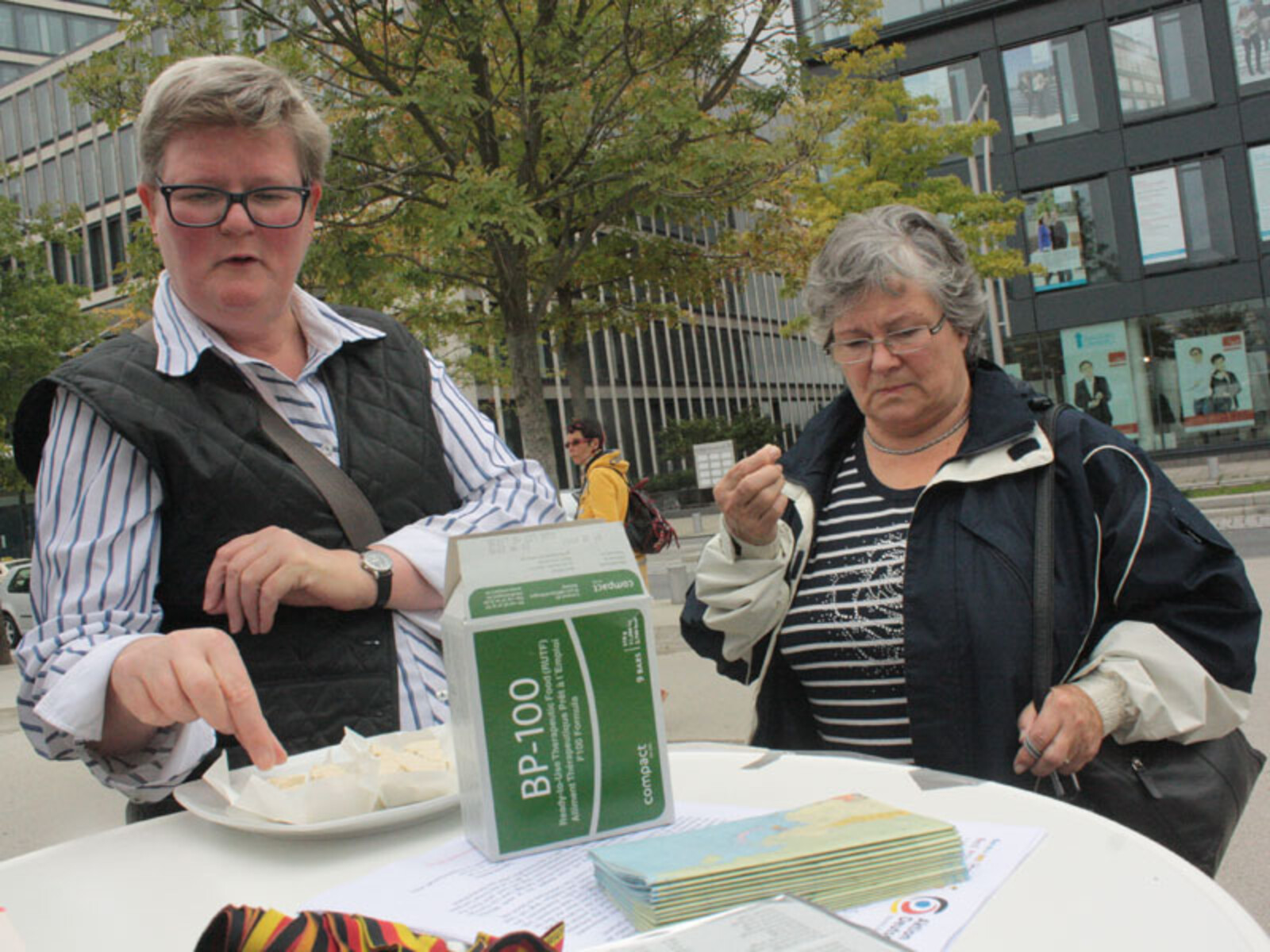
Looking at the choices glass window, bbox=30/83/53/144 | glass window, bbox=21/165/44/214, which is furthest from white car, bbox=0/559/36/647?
glass window, bbox=30/83/53/144

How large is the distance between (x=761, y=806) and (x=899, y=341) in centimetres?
137

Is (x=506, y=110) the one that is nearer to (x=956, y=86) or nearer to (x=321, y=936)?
(x=321, y=936)

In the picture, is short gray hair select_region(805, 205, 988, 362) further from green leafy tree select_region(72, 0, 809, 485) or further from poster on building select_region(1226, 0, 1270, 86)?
poster on building select_region(1226, 0, 1270, 86)

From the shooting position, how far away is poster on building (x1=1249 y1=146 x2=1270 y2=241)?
22.4 meters

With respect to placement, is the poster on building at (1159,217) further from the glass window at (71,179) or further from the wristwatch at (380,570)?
the glass window at (71,179)

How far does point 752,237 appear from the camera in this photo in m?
14.3

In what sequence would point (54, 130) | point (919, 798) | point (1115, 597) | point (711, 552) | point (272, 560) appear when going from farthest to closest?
point (54, 130), point (711, 552), point (1115, 597), point (272, 560), point (919, 798)

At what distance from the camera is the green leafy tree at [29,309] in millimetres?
16719

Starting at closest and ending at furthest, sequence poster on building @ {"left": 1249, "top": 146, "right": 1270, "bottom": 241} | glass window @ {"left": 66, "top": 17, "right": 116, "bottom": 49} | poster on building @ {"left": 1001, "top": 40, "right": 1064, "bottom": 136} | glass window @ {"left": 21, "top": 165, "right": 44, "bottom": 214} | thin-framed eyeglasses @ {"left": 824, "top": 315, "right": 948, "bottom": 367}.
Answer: thin-framed eyeglasses @ {"left": 824, "top": 315, "right": 948, "bottom": 367} → poster on building @ {"left": 1249, "top": 146, "right": 1270, "bottom": 241} → poster on building @ {"left": 1001, "top": 40, "right": 1064, "bottom": 136} → glass window @ {"left": 21, "top": 165, "right": 44, "bottom": 214} → glass window @ {"left": 66, "top": 17, "right": 116, "bottom": 49}

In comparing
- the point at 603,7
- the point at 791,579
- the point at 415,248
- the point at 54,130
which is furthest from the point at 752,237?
the point at 54,130

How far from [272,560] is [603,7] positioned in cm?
740

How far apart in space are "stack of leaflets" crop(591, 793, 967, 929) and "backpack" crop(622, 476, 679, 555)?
6.70 m

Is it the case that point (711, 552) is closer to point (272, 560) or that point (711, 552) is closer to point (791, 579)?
point (791, 579)

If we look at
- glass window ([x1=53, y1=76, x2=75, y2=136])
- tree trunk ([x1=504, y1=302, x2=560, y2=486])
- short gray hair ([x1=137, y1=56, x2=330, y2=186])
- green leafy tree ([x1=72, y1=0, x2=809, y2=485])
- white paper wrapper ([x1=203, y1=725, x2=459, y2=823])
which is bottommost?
white paper wrapper ([x1=203, y1=725, x2=459, y2=823])
